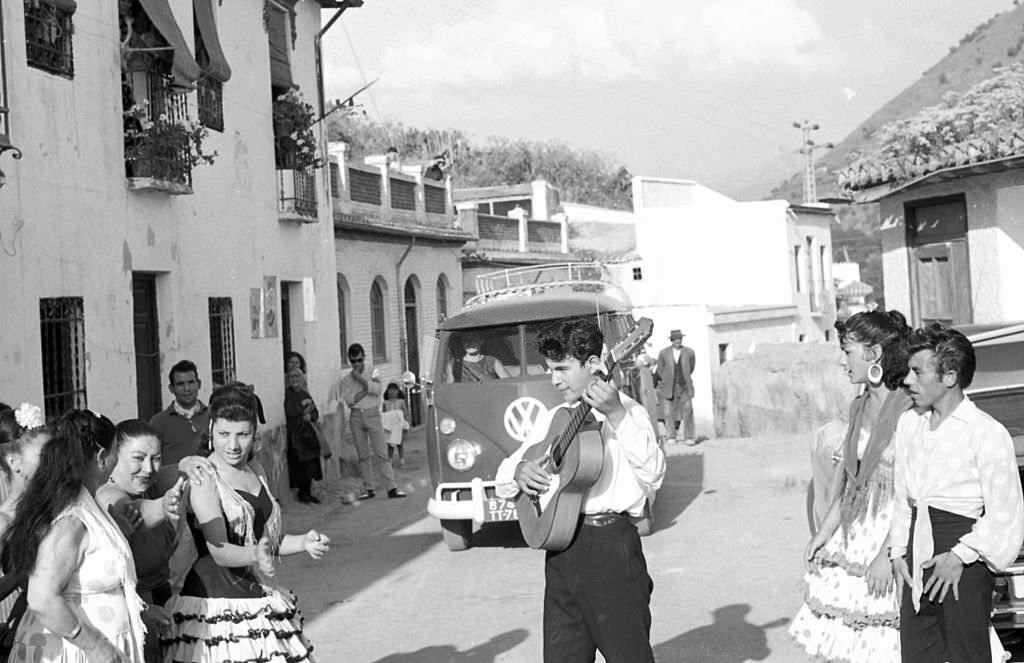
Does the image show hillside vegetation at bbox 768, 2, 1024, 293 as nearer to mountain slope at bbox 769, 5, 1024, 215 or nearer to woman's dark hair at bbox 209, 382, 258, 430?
mountain slope at bbox 769, 5, 1024, 215

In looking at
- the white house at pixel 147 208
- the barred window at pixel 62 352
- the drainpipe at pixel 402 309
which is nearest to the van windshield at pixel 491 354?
the white house at pixel 147 208

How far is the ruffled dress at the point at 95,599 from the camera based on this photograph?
4711mm

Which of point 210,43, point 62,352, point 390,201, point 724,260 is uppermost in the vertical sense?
point 210,43

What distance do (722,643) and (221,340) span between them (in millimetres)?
9141

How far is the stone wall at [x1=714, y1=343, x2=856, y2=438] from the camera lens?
23611 mm

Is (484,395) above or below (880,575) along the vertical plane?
above

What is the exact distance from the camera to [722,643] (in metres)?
8.12

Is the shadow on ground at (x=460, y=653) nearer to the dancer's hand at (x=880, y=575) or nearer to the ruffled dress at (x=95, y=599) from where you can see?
the dancer's hand at (x=880, y=575)

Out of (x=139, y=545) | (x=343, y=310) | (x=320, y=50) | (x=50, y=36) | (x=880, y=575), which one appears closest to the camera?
(x=139, y=545)

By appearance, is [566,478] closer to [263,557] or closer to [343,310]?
[263,557]

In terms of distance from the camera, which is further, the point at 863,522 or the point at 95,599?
the point at 863,522

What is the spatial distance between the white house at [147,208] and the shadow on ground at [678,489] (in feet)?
16.8

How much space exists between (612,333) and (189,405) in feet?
16.9

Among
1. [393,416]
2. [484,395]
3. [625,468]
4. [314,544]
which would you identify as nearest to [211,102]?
[393,416]
